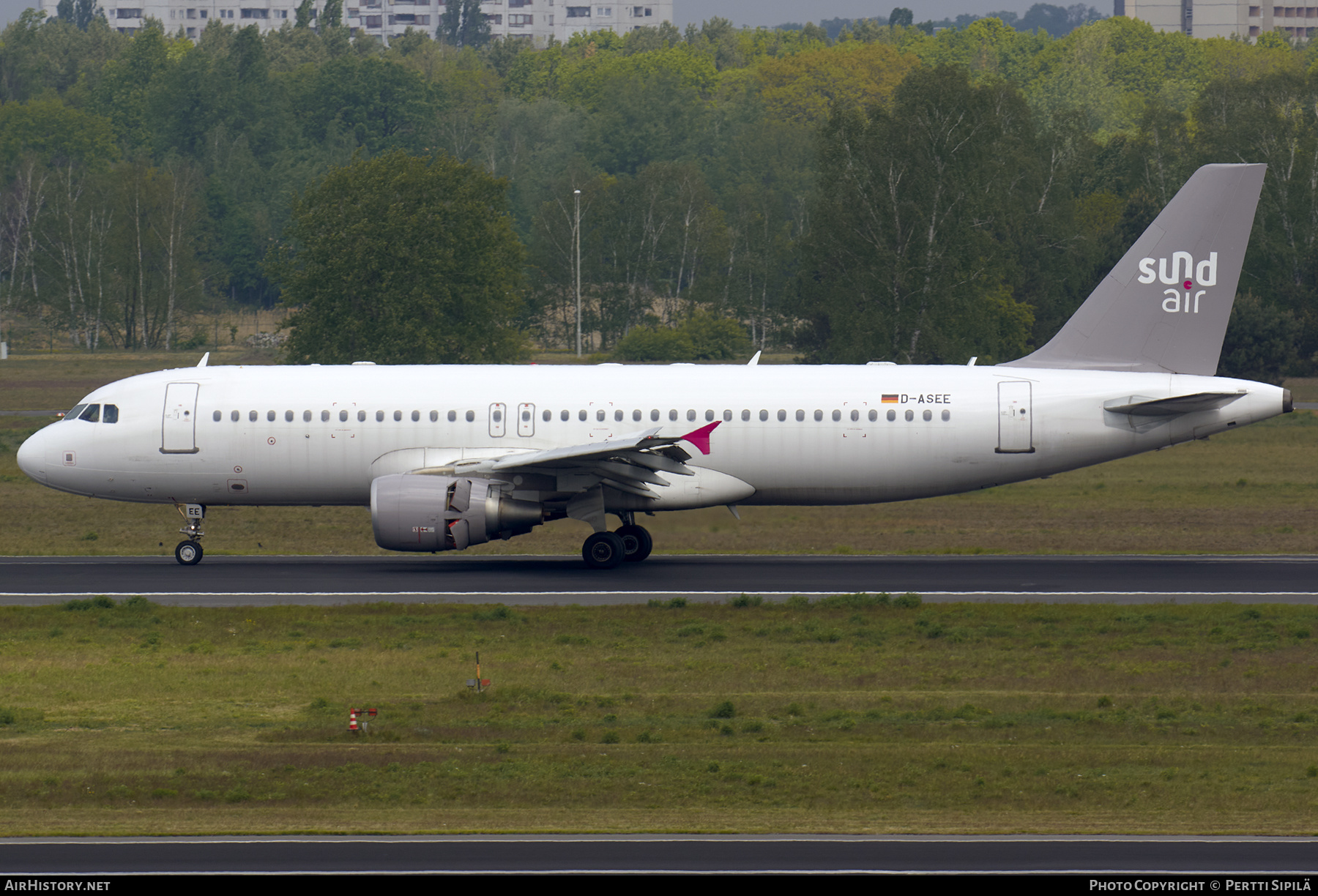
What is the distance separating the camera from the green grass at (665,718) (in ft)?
56.3

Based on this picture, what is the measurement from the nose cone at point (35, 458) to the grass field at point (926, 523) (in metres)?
3.09

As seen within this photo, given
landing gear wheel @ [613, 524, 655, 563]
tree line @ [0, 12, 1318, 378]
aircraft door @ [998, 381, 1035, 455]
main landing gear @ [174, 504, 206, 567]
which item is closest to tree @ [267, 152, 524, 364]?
tree line @ [0, 12, 1318, 378]

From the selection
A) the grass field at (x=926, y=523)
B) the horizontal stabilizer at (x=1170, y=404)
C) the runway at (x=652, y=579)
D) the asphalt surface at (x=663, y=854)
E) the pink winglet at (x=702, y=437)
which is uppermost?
the horizontal stabilizer at (x=1170, y=404)

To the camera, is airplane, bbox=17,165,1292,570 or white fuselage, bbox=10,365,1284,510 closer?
airplane, bbox=17,165,1292,570

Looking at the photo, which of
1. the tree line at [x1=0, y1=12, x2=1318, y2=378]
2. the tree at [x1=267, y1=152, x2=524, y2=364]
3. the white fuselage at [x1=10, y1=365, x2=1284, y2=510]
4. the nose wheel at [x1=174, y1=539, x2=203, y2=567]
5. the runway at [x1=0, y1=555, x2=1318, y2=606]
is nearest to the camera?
the runway at [x1=0, y1=555, x2=1318, y2=606]

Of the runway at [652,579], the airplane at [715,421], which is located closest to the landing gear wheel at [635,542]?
the airplane at [715,421]

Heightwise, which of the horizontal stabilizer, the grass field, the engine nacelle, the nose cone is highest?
the horizontal stabilizer

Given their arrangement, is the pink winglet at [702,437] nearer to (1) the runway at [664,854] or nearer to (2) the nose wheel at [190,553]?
(2) the nose wheel at [190,553]

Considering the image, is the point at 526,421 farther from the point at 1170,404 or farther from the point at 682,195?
the point at 682,195

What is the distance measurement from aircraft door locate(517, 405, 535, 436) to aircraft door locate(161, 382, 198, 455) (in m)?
7.09

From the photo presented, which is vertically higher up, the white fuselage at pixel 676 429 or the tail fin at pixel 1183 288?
the tail fin at pixel 1183 288

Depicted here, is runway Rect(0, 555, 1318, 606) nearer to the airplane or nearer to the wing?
the airplane

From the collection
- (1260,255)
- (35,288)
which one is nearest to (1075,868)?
(1260,255)

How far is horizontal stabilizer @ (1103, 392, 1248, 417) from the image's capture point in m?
33.8
